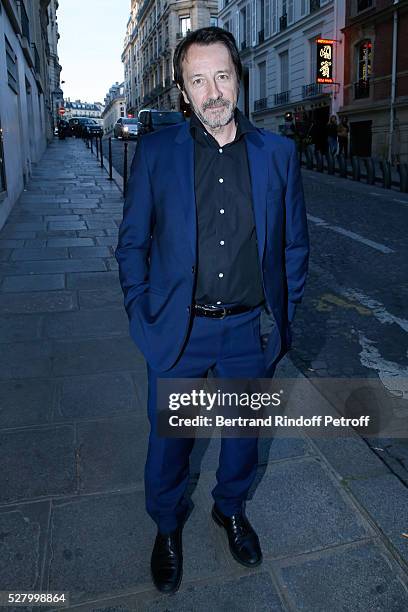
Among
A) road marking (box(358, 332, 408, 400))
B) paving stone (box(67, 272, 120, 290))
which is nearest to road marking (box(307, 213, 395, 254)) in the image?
road marking (box(358, 332, 408, 400))

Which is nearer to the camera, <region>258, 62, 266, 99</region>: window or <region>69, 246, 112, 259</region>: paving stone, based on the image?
<region>69, 246, 112, 259</region>: paving stone

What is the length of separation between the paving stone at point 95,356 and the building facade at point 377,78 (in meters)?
18.6

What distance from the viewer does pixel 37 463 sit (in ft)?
9.01

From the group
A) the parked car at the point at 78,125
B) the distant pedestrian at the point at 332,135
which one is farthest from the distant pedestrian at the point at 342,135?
the parked car at the point at 78,125

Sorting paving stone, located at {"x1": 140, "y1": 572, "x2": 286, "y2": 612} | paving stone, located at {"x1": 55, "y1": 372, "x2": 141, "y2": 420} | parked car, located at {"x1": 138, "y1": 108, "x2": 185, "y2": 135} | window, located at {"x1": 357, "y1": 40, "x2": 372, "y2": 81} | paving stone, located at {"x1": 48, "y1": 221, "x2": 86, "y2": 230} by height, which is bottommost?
paving stone, located at {"x1": 140, "y1": 572, "x2": 286, "y2": 612}

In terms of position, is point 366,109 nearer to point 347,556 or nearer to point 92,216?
point 92,216

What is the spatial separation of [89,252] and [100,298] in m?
2.19

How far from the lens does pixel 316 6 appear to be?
26.3 metres

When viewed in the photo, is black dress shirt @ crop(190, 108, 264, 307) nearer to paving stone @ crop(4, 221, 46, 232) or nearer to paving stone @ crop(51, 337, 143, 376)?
paving stone @ crop(51, 337, 143, 376)

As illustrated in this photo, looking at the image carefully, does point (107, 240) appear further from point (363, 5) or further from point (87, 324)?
point (363, 5)

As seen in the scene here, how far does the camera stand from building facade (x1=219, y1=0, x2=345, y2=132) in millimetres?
25167

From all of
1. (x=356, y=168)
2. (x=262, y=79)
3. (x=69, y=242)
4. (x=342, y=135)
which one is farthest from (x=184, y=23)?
(x=69, y=242)

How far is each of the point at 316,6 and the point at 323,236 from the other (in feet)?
73.6

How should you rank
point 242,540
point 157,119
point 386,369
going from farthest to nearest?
point 157,119
point 386,369
point 242,540
